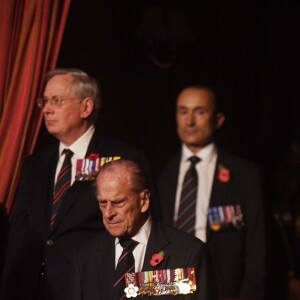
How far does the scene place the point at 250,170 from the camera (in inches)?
174

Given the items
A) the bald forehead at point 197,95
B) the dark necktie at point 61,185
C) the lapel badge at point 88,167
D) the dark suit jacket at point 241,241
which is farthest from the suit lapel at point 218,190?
the dark necktie at point 61,185

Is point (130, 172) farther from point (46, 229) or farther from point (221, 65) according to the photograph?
point (221, 65)

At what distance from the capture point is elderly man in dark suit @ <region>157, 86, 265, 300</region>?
4.32 metres

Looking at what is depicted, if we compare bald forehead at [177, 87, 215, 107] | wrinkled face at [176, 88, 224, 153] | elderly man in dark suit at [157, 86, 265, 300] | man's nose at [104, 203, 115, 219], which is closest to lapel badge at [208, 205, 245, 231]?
elderly man in dark suit at [157, 86, 265, 300]

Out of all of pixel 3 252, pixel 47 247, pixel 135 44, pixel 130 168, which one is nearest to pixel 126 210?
pixel 130 168

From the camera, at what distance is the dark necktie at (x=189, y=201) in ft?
14.4

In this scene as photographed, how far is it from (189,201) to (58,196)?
3.03ft

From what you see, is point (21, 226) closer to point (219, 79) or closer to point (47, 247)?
point (47, 247)

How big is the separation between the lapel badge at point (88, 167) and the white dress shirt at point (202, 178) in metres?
0.82

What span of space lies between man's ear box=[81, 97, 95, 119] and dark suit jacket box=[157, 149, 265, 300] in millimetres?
929

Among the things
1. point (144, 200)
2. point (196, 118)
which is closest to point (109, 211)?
point (144, 200)

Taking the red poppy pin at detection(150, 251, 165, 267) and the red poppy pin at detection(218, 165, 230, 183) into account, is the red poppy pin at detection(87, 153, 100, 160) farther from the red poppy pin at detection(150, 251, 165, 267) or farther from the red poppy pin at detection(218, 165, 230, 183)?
the red poppy pin at detection(218, 165, 230, 183)

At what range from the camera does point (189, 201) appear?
4.44m

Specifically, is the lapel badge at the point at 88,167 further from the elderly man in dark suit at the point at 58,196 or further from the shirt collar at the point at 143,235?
the shirt collar at the point at 143,235
